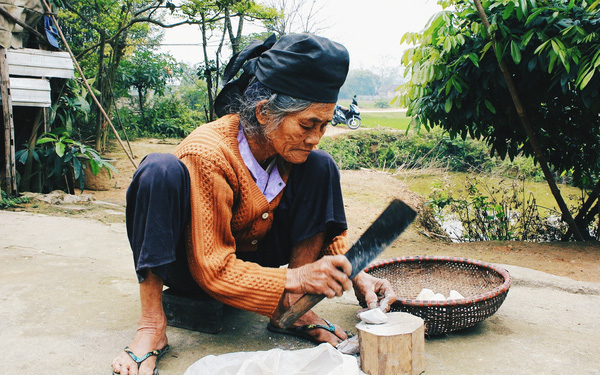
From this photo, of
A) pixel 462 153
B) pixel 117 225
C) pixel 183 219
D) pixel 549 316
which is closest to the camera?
pixel 183 219

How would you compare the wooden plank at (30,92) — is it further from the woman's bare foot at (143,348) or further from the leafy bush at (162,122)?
the leafy bush at (162,122)

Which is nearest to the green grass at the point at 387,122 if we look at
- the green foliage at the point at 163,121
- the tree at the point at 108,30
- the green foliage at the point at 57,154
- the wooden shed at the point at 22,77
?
the green foliage at the point at 163,121

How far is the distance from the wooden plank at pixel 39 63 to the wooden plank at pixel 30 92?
0.27 ft

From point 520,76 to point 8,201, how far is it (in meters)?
4.68

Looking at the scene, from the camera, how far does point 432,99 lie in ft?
11.5

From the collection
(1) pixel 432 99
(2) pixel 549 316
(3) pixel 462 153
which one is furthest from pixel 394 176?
(2) pixel 549 316

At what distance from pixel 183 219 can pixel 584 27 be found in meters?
2.60

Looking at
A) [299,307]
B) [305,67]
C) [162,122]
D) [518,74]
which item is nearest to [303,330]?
[299,307]

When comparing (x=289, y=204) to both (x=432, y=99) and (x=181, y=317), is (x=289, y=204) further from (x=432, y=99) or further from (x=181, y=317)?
(x=432, y=99)

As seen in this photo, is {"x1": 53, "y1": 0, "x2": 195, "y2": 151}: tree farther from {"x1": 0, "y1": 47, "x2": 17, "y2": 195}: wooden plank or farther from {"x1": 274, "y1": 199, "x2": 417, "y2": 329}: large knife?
{"x1": 274, "y1": 199, "x2": 417, "y2": 329}: large knife

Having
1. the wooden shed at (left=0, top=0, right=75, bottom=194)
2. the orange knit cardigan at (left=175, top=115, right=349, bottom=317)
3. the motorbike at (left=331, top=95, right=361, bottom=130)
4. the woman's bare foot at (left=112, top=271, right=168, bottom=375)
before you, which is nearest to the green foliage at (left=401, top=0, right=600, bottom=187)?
the orange knit cardigan at (left=175, top=115, right=349, bottom=317)

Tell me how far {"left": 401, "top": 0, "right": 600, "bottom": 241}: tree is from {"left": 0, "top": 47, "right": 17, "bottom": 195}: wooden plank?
3782 millimetres

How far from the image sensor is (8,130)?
4.53 metres

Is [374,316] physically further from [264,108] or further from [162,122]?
[162,122]
